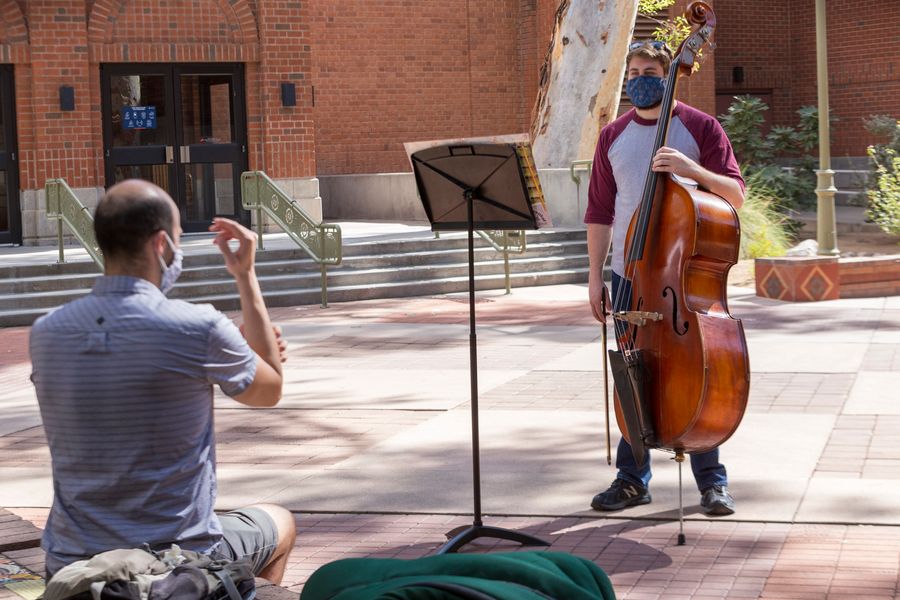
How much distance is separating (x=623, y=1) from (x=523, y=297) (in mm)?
5504

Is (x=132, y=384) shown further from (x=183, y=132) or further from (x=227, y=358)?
(x=183, y=132)

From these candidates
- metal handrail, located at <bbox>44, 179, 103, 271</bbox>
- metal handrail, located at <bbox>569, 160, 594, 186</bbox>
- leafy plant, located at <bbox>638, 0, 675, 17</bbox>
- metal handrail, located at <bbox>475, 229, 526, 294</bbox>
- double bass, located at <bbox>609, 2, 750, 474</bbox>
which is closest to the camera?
double bass, located at <bbox>609, 2, 750, 474</bbox>

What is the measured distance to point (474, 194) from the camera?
5738mm

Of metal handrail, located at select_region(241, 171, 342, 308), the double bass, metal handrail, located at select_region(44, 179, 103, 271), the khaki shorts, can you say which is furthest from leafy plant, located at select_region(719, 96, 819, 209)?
the khaki shorts

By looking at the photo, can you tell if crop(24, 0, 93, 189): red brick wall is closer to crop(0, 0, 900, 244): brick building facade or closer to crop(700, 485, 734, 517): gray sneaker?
crop(0, 0, 900, 244): brick building facade

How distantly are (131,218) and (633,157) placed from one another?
9.95 ft

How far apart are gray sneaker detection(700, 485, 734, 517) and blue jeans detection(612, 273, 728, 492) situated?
1.3 inches

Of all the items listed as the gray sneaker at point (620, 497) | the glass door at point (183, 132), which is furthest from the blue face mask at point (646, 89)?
the glass door at point (183, 132)

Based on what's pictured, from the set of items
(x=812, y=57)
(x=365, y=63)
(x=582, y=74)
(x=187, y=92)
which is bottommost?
(x=187, y=92)

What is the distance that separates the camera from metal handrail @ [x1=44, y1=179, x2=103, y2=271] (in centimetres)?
1430

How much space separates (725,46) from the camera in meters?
26.9

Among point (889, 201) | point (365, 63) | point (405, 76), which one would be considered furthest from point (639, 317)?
point (405, 76)

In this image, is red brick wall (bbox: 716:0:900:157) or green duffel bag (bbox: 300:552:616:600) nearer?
green duffel bag (bbox: 300:552:616:600)

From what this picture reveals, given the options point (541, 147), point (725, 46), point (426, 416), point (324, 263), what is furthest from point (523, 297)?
point (725, 46)
